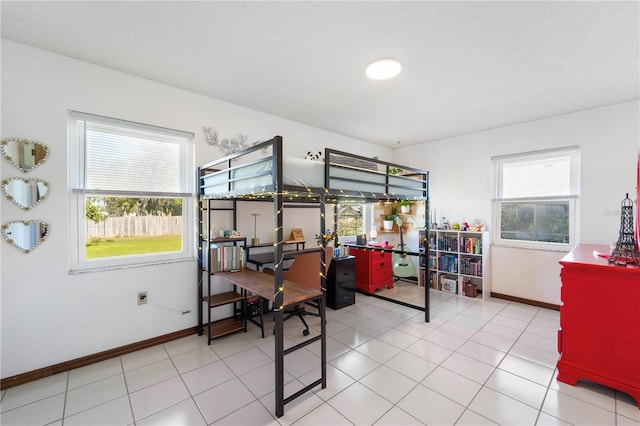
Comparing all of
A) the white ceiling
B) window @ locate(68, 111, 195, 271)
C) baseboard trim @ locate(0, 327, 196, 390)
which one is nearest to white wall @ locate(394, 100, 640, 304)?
the white ceiling

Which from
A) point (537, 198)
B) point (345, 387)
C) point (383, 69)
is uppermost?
point (383, 69)

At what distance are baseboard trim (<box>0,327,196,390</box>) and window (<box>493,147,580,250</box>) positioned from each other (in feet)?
15.1

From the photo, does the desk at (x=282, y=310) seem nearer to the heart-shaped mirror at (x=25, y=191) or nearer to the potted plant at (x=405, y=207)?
the heart-shaped mirror at (x=25, y=191)

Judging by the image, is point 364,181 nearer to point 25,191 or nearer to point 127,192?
point 127,192

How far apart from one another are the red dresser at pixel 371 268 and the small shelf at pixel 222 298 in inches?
79.3

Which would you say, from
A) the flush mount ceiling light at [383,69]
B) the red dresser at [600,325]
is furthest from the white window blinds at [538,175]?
the flush mount ceiling light at [383,69]

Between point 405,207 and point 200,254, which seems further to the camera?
point 405,207

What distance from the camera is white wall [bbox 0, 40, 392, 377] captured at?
1977 mm

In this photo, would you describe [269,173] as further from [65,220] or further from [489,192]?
[489,192]

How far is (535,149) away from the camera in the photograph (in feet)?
11.8

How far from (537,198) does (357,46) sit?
344 cm

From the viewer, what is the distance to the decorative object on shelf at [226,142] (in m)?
2.92

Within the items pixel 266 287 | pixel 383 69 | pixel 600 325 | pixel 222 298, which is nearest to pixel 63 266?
pixel 222 298

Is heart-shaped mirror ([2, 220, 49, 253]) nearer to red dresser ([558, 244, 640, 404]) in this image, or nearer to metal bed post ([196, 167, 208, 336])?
metal bed post ([196, 167, 208, 336])
